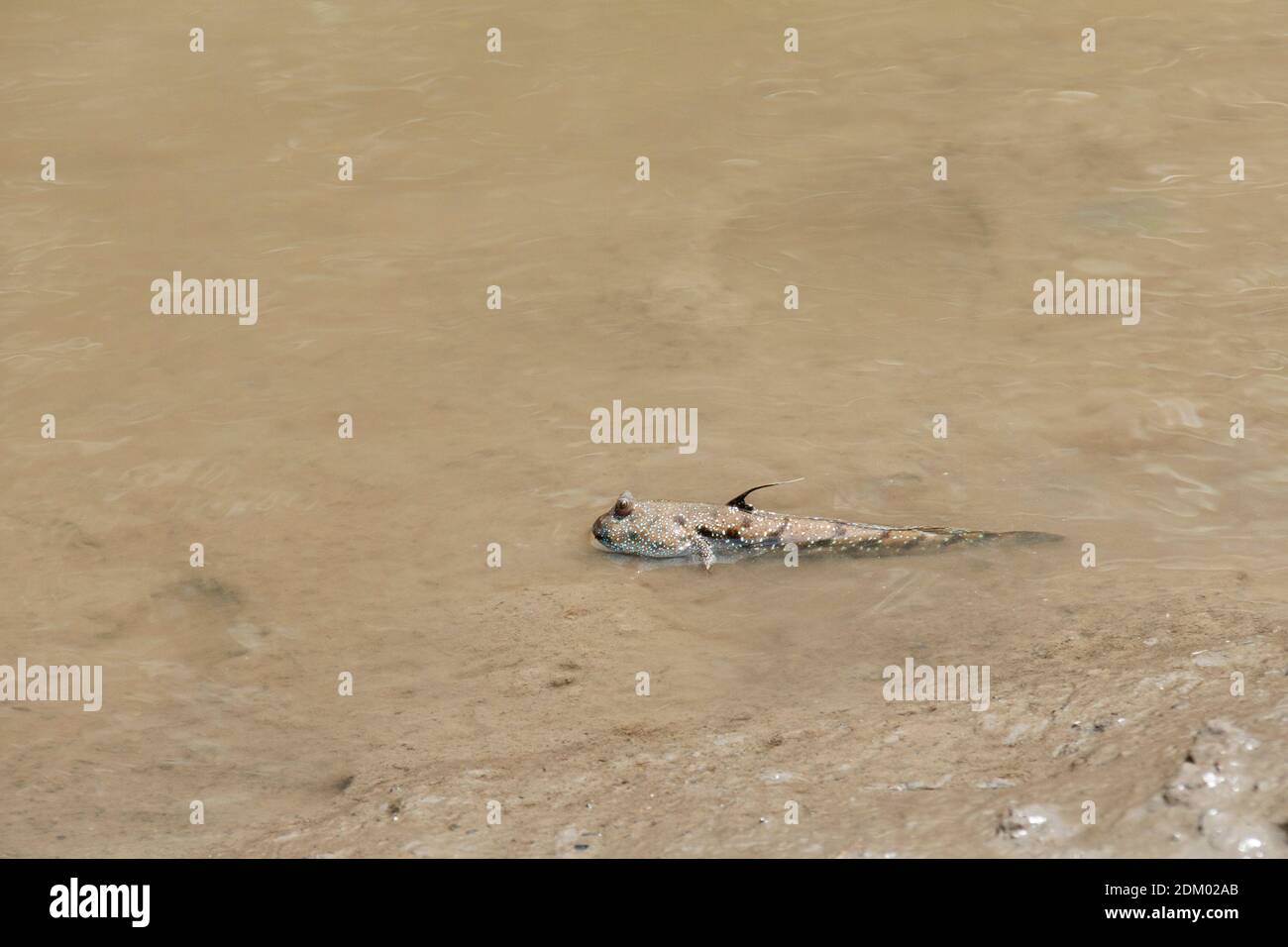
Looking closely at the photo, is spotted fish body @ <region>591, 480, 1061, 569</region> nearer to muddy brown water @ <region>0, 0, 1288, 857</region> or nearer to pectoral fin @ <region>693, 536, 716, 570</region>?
pectoral fin @ <region>693, 536, 716, 570</region>

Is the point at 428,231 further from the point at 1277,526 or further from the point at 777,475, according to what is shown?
the point at 1277,526

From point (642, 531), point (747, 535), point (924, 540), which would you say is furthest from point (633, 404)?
point (924, 540)

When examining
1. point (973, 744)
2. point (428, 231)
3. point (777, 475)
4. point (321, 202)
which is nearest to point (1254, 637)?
point (973, 744)

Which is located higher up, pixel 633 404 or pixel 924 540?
pixel 633 404

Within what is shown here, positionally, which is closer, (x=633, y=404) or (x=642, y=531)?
(x=642, y=531)

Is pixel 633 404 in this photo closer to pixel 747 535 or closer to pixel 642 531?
pixel 642 531

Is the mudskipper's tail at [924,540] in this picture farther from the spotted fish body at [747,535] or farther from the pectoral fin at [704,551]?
the pectoral fin at [704,551]
